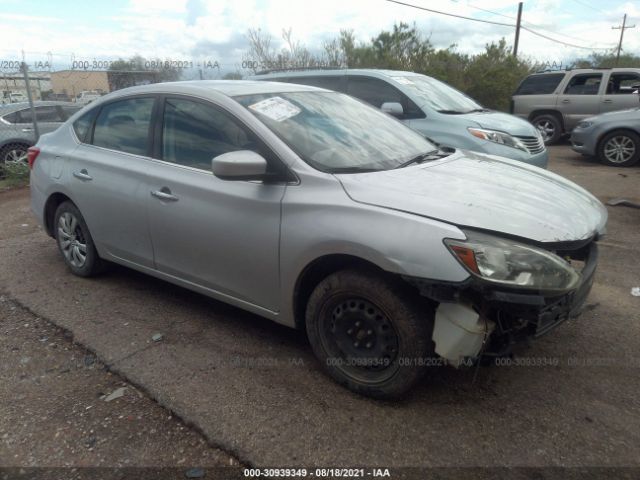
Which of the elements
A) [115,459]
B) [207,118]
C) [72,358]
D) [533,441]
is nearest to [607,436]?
[533,441]

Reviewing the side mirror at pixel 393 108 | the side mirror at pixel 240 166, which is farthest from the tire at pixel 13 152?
the side mirror at pixel 240 166

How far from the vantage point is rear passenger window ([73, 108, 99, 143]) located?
425 cm

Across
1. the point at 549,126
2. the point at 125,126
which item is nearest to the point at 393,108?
the point at 125,126

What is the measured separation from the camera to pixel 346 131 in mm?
3293

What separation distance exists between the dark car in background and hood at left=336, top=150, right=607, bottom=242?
894 centimetres

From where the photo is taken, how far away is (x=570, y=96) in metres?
12.2

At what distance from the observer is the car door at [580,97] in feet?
39.3

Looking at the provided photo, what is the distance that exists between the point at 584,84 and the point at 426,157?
35.6 ft

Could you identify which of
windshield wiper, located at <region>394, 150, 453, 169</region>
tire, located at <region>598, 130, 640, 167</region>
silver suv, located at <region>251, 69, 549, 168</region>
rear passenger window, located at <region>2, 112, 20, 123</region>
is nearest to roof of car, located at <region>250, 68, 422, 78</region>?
silver suv, located at <region>251, 69, 549, 168</region>

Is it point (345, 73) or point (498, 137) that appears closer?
point (498, 137)

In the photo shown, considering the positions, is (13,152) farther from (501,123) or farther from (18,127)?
(501,123)

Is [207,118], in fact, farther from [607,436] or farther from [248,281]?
[607,436]

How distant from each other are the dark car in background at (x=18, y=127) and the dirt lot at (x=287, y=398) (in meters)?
6.80

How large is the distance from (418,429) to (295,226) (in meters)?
1.22
